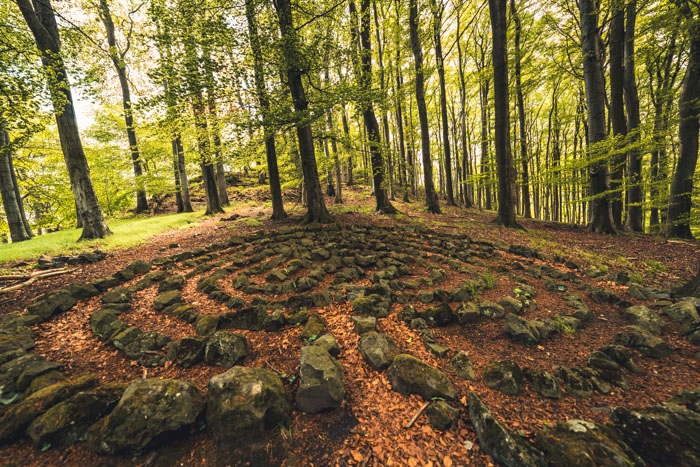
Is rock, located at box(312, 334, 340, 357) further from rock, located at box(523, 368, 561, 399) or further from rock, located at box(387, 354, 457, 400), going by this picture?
rock, located at box(523, 368, 561, 399)

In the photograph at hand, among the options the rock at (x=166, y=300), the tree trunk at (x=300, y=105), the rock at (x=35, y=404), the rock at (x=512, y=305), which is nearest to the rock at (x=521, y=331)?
the rock at (x=512, y=305)

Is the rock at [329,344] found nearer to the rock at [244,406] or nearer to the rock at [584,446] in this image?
the rock at [244,406]

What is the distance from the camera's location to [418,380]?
2.38m

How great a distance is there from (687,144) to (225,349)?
13.1 meters

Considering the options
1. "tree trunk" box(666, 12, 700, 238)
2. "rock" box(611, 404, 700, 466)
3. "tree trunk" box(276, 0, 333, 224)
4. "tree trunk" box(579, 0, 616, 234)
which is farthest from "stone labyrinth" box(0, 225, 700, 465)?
"tree trunk" box(666, 12, 700, 238)

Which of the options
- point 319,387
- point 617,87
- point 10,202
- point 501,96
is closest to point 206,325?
point 319,387

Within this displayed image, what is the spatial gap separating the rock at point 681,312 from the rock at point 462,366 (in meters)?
3.01

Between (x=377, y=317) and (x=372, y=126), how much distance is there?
922 cm

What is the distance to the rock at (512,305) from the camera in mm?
3730

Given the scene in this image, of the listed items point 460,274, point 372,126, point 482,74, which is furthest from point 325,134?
point 482,74

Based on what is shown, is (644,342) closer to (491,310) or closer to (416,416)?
(491,310)

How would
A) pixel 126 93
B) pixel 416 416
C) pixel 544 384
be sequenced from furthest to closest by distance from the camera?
pixel 126 93
pixel 544 384
pixel 416 416

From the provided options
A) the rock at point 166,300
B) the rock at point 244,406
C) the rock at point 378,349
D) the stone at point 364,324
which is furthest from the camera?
the rock at point 166,300

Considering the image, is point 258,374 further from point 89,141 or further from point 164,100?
point 89,141
